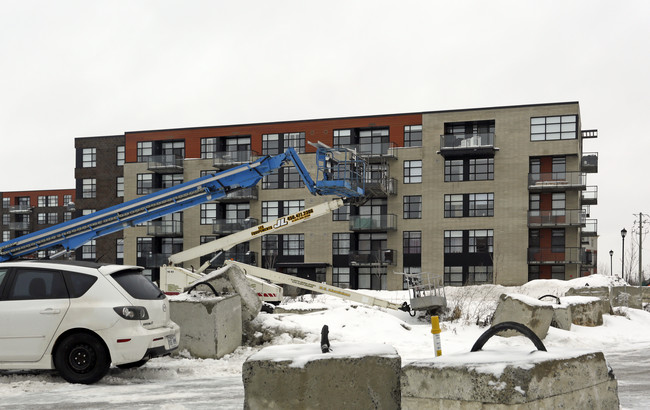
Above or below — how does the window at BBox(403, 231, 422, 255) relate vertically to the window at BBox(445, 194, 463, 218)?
below

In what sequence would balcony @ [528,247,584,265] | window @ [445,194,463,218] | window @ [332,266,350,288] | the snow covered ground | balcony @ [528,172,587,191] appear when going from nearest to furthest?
the snow covered ground < balcony @ [528,172,587,191] < balcony @ [528,247,584,265] < window @ [445,194,463,218] < window @ [332,266,350,288]

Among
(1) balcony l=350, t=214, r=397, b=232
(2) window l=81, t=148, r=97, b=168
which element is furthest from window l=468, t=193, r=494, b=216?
(2) window l=81, t=148, r=97, b=168

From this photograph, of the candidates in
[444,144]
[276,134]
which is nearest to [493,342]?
[444,144]

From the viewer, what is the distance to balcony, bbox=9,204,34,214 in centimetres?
10351

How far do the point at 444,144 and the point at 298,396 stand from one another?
46.7 meters

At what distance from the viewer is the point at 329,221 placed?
54344mm

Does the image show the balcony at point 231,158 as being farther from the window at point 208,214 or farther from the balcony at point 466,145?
the balcony at point 466,145

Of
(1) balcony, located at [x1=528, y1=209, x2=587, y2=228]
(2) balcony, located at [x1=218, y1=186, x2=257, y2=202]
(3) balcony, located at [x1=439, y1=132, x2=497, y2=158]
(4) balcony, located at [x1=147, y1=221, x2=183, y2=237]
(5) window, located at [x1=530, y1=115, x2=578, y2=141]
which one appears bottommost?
(4) balcony, located at [x1=147, y1=221, x2=183, y2=237]

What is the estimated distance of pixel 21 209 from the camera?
104 metres

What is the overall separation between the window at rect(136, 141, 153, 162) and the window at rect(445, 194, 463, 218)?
92.3ft

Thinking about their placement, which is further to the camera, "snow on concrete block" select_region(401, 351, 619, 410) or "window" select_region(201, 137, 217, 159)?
"window" select_region(201, 137, 217, 159)

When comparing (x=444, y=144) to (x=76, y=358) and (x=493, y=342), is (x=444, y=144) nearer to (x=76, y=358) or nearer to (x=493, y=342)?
(x=493, y=342)

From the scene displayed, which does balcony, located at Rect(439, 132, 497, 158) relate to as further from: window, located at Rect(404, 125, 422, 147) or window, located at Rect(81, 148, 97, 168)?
window, located at Rect(81, 148, 97, 168)

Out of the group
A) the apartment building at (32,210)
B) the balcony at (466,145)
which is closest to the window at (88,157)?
the balcony at (466,145)
